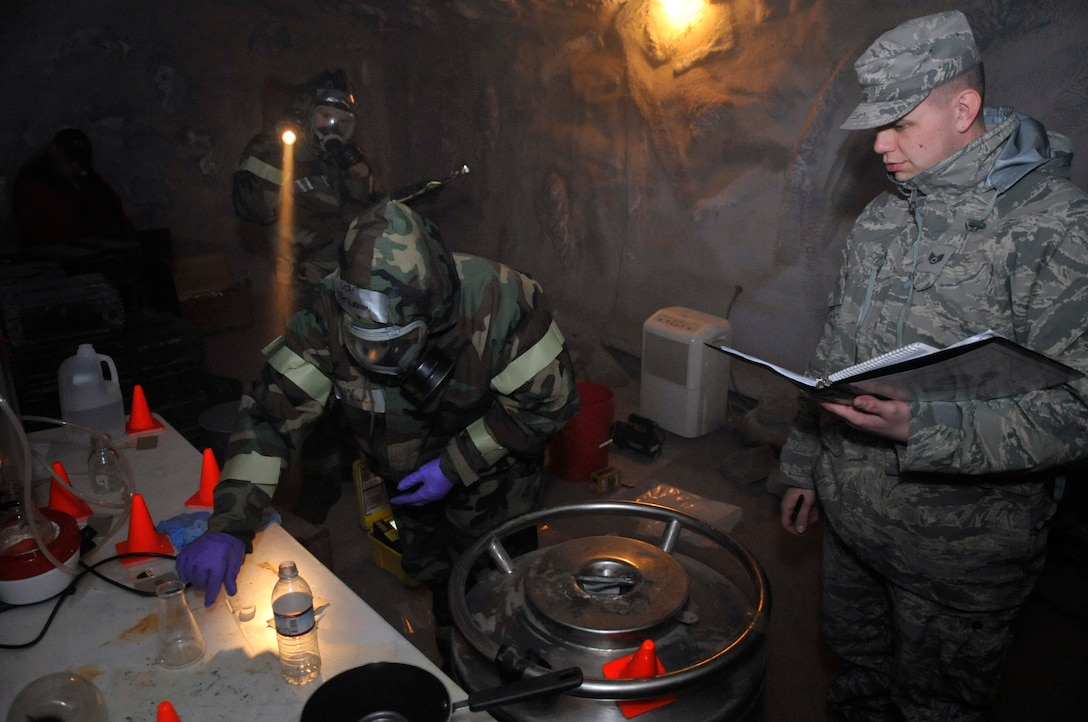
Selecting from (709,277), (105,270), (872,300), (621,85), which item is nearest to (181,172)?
(105,270)

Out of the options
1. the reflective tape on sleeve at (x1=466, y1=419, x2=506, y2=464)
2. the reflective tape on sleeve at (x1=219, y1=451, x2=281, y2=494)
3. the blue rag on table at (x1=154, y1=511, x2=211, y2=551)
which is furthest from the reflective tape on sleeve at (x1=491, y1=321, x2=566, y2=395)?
the blue rag on table at (x1=154, y1=511, x2=211, y2=551)

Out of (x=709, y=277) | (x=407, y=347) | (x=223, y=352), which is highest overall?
(x=407, y=347)

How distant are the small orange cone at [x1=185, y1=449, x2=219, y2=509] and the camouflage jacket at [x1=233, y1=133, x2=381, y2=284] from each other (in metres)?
2.00

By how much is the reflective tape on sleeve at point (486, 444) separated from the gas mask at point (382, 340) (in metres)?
0.27

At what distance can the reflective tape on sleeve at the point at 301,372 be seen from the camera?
6.59 ft

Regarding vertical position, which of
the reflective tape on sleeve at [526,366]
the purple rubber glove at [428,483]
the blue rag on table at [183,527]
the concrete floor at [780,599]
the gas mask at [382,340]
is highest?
the gas mask at [382,340]

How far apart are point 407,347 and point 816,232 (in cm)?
294

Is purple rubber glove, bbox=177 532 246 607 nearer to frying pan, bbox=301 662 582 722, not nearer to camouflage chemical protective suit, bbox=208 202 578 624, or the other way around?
camouflage chemical protective suit, bbox=208 202 578 624

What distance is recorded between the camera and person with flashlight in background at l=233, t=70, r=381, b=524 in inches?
150

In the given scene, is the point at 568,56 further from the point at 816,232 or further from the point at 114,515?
the point at 114,515

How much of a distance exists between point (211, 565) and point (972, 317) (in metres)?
1.74

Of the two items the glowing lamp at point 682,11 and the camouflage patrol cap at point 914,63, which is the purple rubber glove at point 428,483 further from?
the glowing lamp at point 682,11

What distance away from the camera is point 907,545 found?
1.83 metres

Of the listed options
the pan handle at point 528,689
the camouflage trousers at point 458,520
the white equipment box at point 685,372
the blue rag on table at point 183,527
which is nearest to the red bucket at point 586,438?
the white equipment box at point 685,372
